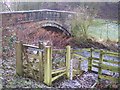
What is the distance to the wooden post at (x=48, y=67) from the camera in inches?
84.5

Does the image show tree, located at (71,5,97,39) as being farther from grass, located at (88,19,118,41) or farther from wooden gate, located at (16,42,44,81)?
wooden gate, located at (16,42,44,81)

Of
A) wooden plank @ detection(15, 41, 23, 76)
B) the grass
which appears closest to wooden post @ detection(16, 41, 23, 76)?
wooden plank @ detection(15, 41, 23, 76)

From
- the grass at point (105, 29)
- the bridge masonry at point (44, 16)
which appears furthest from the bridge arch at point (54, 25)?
the grass at point (105, 29)

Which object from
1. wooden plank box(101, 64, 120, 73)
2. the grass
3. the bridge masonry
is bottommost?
A: wooden plank box(101, 64, 120, 73)

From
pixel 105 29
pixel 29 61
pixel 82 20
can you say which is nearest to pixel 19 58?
pixel 29 61

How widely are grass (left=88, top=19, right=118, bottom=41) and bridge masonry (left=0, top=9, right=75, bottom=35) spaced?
0.85 ft

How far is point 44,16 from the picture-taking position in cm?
219

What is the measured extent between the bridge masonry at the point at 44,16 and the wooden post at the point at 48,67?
256 millimetres

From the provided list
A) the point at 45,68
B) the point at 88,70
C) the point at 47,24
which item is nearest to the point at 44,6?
the point at 47,24

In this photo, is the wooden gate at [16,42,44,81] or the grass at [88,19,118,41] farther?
the wooden gate at [16,42,44,81]

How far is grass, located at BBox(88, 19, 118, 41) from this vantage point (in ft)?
6.81

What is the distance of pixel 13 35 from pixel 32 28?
0.20 metres

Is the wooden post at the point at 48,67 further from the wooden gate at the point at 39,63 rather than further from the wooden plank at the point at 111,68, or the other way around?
the wooden plank at the point at 111,68

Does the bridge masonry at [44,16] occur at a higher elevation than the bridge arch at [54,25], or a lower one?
higher
